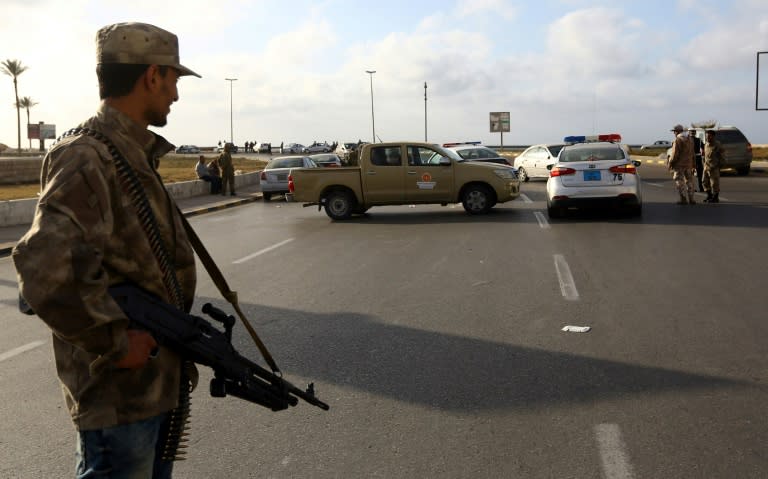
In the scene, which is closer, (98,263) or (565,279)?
(98,263)

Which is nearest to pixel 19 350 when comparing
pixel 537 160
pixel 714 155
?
pixel 714 155

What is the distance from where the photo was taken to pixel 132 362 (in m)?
2.24

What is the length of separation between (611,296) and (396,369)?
3.73 metres

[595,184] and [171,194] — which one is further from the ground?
[171,194]

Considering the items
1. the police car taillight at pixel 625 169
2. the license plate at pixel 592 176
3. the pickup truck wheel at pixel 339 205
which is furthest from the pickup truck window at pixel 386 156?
the police car taillight at pixel 625 169

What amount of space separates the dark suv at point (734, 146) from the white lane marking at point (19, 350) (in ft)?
97.6

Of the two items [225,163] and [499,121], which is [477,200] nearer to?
[225,163]

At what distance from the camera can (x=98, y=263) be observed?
2.18 m

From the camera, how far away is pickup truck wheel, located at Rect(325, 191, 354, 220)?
20156mm

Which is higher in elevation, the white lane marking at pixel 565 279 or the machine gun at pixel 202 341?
the machine gun at pixel 202 341

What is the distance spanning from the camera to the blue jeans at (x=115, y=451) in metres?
2.38

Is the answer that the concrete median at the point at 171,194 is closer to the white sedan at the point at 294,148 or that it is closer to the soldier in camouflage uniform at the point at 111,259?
the soldier in camouflage uniform at the point at 111,259

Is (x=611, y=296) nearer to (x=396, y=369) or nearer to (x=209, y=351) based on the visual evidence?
(x=396, y=369)

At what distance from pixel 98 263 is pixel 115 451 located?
0.57 m
